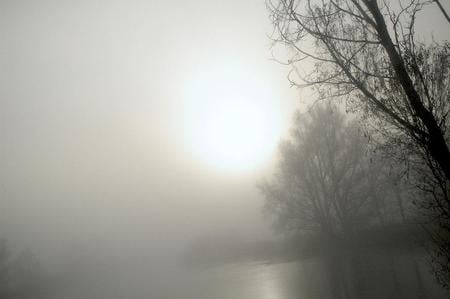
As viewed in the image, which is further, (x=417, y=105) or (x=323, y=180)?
(x=323, y=180)

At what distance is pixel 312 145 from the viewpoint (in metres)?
28.4

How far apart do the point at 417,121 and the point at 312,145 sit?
22.9m

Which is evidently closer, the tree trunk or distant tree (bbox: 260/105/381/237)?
the tree trunk

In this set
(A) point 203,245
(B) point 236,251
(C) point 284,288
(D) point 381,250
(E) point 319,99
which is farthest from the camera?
(A) point 203,245

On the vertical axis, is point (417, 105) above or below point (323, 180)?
below

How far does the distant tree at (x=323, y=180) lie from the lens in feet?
86.7

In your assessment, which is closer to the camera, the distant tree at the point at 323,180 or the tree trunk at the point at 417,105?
the tree trunk at the point at 417,105

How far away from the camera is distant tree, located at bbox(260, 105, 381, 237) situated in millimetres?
26438

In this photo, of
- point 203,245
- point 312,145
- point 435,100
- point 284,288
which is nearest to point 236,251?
point 203,245

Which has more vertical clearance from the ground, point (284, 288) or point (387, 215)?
point (387, 215)

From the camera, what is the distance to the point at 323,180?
2778 centimetres

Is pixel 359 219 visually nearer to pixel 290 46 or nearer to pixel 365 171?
pixel 365 171

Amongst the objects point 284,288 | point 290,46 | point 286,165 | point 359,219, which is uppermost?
point 286,165

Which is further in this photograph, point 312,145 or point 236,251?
point 236,251
